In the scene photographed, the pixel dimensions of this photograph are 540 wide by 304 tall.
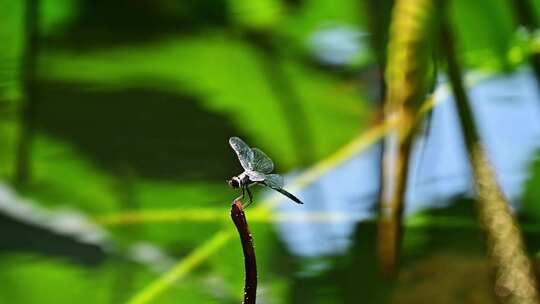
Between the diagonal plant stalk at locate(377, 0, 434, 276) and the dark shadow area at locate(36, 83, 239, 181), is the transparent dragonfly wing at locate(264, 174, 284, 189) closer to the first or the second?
the diagonal plant stalk at locate(377, 0, 434, 276)

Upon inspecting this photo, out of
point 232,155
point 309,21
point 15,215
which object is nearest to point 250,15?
point 309,21

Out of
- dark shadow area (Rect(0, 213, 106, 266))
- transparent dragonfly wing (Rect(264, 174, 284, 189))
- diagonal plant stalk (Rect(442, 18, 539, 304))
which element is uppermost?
dark shadow area (Rect(0, 213, 106, 266))

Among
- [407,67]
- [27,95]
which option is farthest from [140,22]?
[407,67]

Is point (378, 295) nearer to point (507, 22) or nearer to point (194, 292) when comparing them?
point (194, 292)

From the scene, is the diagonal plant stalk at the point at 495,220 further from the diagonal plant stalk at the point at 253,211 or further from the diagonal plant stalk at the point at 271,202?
the diagonal plant stalk at the point at 253,211

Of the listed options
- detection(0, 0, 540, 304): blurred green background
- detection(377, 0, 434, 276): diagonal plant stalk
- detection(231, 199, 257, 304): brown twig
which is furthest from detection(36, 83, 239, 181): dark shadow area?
detection(231, 199, 257, 304): brown twig

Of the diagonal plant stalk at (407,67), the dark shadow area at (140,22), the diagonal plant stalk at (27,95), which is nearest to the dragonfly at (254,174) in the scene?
the diagonal plant stalk at (407,67)

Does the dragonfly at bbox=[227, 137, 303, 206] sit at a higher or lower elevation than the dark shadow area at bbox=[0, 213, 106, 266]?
lower
